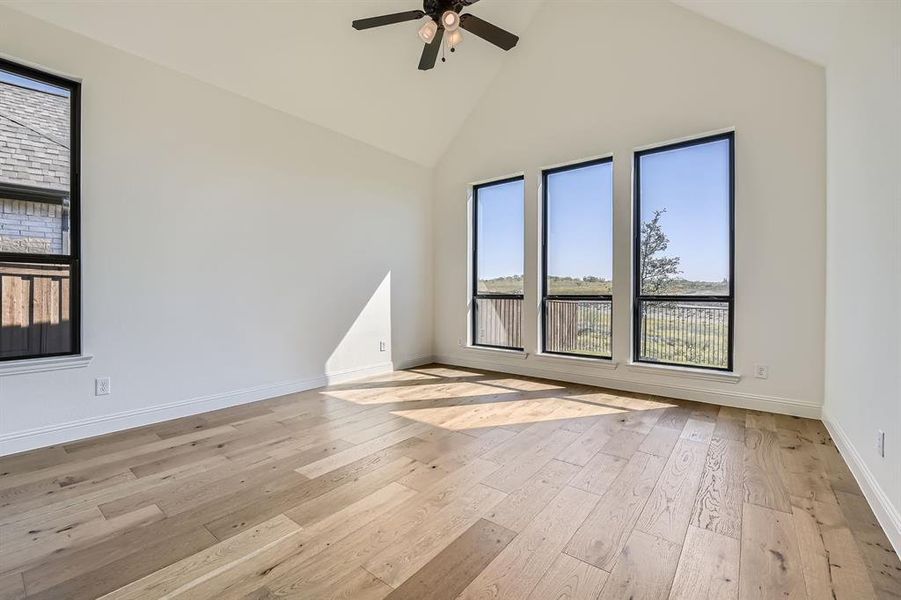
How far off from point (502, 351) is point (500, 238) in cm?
149

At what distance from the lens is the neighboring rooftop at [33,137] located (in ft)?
8.68

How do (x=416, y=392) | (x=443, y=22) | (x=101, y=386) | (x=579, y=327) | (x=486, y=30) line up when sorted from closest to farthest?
(x=443, y=22), (x=101, y=386), (x=486, y=30), (x=416, y=392), (x=579, y=327)

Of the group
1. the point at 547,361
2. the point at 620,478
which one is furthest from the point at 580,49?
the point at 620,478

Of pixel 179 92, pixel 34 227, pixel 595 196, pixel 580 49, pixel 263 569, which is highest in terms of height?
pixel 580 49

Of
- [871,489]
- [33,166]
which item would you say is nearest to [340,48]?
[33,166]

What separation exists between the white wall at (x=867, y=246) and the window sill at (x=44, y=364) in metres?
4.70

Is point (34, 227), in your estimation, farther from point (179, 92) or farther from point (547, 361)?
point (547, 361)

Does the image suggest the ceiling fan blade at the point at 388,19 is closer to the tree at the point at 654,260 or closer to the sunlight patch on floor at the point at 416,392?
the tree at the point at 654,260

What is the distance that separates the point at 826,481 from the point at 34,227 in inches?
207

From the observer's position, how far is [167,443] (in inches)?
111

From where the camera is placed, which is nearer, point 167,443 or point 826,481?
point 826,481

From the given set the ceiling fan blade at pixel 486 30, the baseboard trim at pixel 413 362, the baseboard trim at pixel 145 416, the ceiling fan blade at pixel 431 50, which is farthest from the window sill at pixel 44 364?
the ceiling fan blade at pixel 486 30

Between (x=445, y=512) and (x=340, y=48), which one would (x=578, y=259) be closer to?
(x=340, y=48)

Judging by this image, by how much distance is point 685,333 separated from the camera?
3.90 meters
